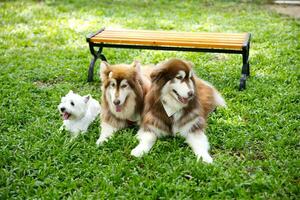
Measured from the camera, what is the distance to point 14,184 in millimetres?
3576

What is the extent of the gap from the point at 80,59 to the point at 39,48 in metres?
1.16

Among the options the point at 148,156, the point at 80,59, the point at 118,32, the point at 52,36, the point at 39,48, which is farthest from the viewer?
the point at 52,36

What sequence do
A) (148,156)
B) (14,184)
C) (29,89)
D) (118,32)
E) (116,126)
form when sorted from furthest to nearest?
(118,32), (29,89), (116,126), (148,156), (14,184)

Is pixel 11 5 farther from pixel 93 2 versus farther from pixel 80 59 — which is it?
pixel 80 59

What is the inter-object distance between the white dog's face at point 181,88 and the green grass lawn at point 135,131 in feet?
1.59

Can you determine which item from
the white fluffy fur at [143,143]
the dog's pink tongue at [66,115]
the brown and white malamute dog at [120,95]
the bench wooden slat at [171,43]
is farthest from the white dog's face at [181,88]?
the bench wooden slat at [171,43]

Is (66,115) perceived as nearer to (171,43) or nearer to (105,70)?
(105,70)

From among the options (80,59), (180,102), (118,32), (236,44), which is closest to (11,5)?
(80,59)

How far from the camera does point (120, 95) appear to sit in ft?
13.4

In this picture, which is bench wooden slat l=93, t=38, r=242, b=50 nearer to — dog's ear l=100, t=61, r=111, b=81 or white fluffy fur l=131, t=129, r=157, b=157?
dog's ear l=100, t=61, r=111, b=81

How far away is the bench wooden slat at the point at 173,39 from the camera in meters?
5.41

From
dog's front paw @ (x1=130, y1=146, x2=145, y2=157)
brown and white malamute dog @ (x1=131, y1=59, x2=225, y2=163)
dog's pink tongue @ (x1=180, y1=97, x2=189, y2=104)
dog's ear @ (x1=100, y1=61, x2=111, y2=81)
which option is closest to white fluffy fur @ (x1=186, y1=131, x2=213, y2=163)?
brown and white malamute dog @ (x1=131, y1=59, x2=225, y2=163)

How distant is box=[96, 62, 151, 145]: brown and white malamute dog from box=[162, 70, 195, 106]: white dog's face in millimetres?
356

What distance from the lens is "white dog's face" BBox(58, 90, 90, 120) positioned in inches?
166
